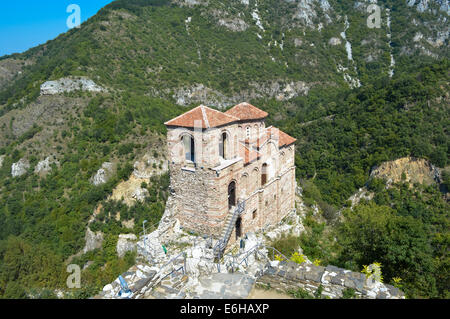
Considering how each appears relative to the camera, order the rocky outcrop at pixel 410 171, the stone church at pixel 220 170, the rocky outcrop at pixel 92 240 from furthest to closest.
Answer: the rocky outcrop at pixel 92 240 → the rocky outcrop at pixel 410 171 → the stone church at pixel 220 170

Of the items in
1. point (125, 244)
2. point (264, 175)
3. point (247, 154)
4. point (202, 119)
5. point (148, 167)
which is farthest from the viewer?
point (148, 167)

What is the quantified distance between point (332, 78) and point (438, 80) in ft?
149

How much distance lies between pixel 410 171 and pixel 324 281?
111ft

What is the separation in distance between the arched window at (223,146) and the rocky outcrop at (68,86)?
46.2 m

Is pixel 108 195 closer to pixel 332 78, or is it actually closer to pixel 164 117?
pixel 164 117

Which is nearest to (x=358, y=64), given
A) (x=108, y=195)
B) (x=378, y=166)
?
(x=378, y=166)

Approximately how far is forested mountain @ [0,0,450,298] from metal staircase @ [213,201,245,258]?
636 cm

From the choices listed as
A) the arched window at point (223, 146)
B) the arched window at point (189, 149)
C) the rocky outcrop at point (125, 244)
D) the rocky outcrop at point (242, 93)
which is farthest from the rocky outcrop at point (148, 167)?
the arched window at point (223, 146)

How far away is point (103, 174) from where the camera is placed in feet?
147

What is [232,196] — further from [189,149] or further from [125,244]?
[125,244]

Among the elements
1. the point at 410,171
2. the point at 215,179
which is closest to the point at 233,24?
the point at 410,171

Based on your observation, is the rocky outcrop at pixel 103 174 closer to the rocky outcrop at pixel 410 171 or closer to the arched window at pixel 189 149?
the arched window at pixel 189 149

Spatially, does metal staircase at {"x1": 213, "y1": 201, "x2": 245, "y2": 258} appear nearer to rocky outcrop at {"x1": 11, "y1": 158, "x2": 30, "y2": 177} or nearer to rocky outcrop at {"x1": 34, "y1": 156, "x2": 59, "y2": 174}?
rocky outcrop at {"x1": 34, "y1": 156, "x2": 59, "y2": 174}

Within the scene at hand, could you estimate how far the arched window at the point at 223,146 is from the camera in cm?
1777
